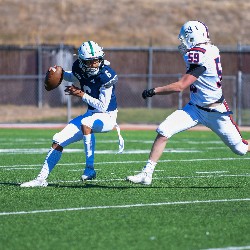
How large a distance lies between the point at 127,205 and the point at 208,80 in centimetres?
208

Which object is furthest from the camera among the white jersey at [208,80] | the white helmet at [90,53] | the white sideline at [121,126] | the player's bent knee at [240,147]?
the white sideline at [121,126]

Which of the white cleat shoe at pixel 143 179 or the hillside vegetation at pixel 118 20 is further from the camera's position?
the hillside vegetation at pixel 118 20

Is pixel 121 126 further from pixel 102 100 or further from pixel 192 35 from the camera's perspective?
pixel 192 35

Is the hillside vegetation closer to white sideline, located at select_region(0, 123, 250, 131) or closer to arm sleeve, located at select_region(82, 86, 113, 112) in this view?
white sideline, located at select_region(0, 123, 250, 131)

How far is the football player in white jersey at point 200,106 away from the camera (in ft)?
34.0

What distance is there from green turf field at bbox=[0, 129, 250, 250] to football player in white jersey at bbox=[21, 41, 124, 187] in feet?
Answer: 1.23

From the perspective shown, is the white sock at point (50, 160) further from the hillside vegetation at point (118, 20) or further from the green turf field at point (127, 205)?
the hillside vegetation at point (118, 20)

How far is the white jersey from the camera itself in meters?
10.4

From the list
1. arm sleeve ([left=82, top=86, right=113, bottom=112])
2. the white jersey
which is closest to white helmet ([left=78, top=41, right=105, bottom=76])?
arm sleeve ([left=82, top=86, right=113, bottom=112])

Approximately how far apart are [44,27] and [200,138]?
91.5ft

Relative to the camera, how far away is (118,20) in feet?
159

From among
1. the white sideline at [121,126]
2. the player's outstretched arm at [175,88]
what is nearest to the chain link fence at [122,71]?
the white sideline at [121,126]

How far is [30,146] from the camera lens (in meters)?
17.7

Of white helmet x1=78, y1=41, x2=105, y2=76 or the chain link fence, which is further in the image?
the chain link fence
